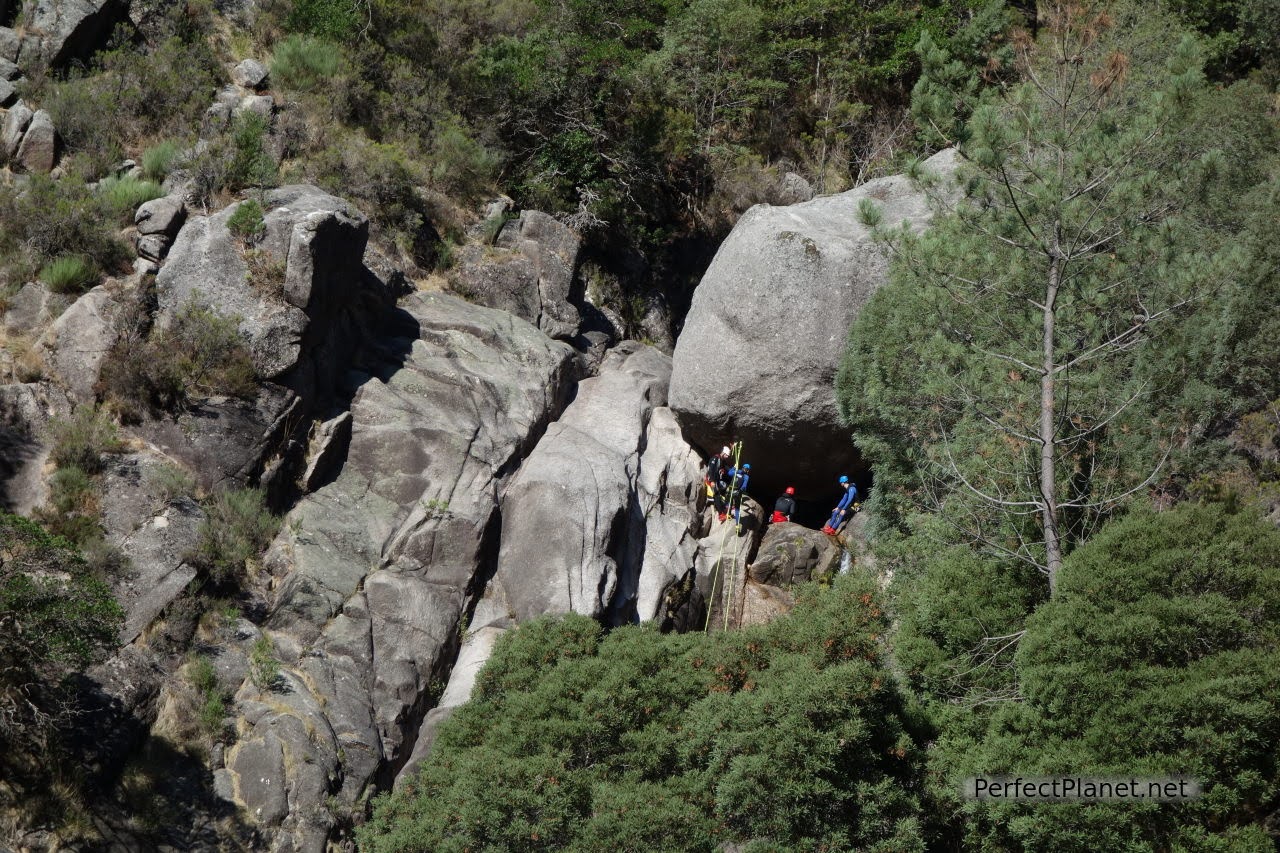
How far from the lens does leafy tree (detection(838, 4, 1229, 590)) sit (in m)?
10.5

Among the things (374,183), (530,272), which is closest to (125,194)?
(374,183)

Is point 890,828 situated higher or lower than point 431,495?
lower

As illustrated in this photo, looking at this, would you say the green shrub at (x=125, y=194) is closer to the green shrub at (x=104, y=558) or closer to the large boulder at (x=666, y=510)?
the green shrub at (x=104, y=558)

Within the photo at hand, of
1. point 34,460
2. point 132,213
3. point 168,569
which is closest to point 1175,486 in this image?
point 168,569

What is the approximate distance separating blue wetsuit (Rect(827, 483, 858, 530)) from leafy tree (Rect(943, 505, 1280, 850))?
9.26m

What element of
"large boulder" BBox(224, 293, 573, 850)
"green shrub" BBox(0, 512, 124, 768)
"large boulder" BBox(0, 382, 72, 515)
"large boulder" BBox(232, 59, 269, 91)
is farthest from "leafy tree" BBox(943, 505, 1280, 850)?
"large boulder" BBox(232, 59, 269, 91)

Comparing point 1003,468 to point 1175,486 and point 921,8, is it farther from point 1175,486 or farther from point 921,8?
point 921,8

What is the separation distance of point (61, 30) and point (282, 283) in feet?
27.2

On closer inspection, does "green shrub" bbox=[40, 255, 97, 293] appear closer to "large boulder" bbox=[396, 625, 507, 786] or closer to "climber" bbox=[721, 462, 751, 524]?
"large boulder" bbox=[396, 625, 507, 786]

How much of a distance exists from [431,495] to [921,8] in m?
20.7

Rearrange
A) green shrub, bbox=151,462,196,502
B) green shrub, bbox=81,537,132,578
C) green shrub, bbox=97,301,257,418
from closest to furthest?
green shrub, bbox=81,537,132,578 → green shrub, bbox=151,462,196,502 → green shrub, bbox=97,301,257,418

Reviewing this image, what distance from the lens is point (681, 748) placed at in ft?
35.1

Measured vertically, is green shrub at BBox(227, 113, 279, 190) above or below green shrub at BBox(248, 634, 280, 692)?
above

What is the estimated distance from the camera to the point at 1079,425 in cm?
1115
